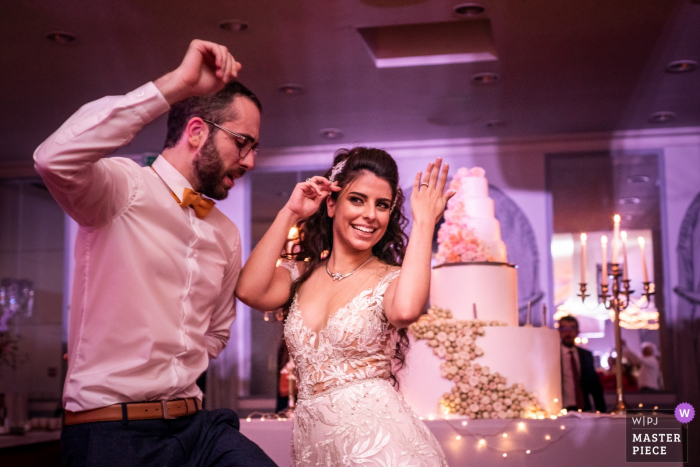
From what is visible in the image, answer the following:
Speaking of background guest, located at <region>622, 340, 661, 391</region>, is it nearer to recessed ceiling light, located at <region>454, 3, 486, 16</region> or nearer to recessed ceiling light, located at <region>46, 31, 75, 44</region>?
recessed ceiling light, located at <region>454, 3, 486, 16</region>

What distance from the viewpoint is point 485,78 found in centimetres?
709

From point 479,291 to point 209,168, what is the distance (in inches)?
111

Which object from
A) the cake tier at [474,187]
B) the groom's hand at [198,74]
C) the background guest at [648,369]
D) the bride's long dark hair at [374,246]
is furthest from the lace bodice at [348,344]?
the background guest at [648,369]

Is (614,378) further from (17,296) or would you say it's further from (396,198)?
(17,296)

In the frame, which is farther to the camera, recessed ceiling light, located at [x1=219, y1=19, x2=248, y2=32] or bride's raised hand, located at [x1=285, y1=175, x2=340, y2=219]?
recessed ceiling light, located at [x1=219, y1=19, x2=248, y2=32]

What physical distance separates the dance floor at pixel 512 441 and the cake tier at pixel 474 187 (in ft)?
5.34

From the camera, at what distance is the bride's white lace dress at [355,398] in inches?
89.9

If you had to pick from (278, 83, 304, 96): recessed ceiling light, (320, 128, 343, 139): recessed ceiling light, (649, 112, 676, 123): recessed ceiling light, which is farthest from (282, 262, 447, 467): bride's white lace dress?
(649, 112, 676, 123): recessed ceiling light

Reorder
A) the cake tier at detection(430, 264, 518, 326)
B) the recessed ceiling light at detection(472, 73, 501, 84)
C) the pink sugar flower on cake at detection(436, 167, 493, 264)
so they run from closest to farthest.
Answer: the cake tier at detection(430, 264, 518, 326), the pink sugar flower on cake at detection(436, 167, 493, 264), the recessed ceiling light at detection(472, 73, 501, 84)

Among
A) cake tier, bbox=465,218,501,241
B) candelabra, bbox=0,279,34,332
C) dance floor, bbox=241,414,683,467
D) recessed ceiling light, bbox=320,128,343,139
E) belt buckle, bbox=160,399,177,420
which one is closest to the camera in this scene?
belt buckle, bbox=160,399,177,420

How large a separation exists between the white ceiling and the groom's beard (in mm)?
3736

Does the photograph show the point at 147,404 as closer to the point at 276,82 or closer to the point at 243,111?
the point at 243,111

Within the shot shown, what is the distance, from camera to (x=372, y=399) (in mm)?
2350

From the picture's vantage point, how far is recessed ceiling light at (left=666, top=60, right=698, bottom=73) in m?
6.76
